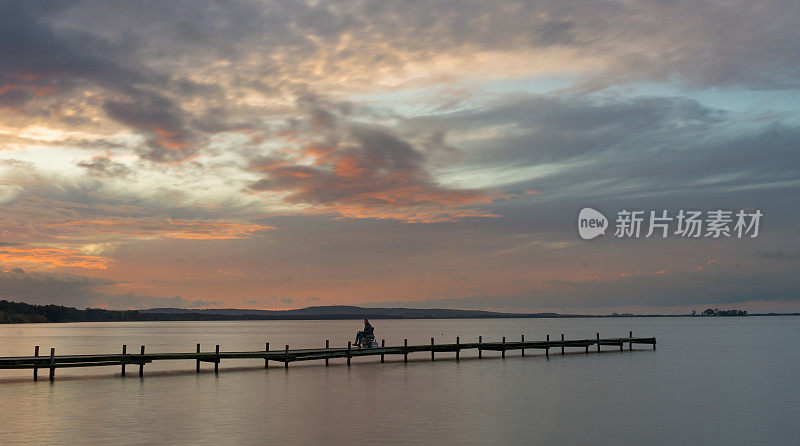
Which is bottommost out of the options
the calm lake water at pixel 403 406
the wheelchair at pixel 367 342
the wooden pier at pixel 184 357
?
the calm lake water at pixel 403 406

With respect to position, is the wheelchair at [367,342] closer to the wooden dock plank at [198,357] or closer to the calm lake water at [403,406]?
the wooden dock plank at [198,357]

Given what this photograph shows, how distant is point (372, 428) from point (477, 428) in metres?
4.02

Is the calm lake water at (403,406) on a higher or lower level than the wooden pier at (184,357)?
lower

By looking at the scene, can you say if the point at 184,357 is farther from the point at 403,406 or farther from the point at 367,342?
the point at 403,406

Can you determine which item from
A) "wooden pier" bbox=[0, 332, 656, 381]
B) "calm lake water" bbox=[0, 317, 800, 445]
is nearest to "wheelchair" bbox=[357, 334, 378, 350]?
"wooden pier" bbox=[0, 332, 656, 381]

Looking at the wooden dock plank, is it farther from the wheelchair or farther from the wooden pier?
the wheelchair

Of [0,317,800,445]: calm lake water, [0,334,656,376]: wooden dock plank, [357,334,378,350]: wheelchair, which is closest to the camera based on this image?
[0,317,800,445]: calm lake water

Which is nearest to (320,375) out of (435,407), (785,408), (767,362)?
(435,407)

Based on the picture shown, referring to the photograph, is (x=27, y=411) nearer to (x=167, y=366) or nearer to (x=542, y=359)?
(x=167, y=366)

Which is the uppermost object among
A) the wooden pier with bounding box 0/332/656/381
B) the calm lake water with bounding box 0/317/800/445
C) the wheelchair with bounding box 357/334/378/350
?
the wheelchair with bounding box 357/334/378/350

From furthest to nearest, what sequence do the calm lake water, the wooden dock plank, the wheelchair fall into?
the wheelchair → the wooden dock plank → the calm lake water

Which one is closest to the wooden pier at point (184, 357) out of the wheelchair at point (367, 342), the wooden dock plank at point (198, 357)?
the wooden dock plank at point (198, 357)

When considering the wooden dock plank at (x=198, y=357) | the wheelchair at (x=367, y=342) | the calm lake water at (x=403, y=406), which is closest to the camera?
the calm lake water at (x=403, y=406)

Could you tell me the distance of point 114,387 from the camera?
42031mm
